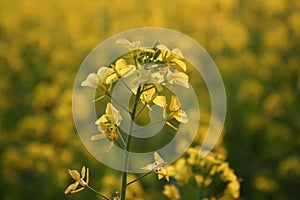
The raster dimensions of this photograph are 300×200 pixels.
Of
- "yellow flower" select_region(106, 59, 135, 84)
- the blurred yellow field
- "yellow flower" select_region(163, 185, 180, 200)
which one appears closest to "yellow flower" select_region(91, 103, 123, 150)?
"yellow flower" select_region(106, 59, 135, 84)

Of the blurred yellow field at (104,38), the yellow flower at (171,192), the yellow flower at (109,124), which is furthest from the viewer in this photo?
the blurred yellow field at (104,38)

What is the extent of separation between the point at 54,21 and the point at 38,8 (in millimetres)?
399

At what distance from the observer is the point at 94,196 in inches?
191

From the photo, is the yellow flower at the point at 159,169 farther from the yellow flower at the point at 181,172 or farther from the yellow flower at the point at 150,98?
the yellow flower at the point at 181,172

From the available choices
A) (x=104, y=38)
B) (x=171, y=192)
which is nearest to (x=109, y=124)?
(x=171, y=192)

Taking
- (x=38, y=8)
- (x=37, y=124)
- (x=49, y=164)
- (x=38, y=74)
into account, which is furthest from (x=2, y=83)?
(x=38, y=8)

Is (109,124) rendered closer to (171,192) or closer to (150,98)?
(150,98)

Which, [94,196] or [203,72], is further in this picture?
[203,72]

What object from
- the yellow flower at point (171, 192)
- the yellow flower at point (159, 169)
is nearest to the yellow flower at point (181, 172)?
the yellow flower at point (171, 192)

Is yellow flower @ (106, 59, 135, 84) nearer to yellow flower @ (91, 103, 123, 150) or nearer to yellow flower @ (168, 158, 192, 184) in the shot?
yellow flower @ (91, 103, 123, 150)

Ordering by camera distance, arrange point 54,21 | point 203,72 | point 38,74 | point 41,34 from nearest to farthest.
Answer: point 203,72 → point 38,74 → point 41,34 → point 54,21

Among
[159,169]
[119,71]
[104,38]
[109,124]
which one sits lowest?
[159,169]

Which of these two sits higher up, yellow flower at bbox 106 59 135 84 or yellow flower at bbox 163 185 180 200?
yellow flower at bbox 106 59 135 84

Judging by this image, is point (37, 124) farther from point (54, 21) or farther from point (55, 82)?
point (54, 21)
